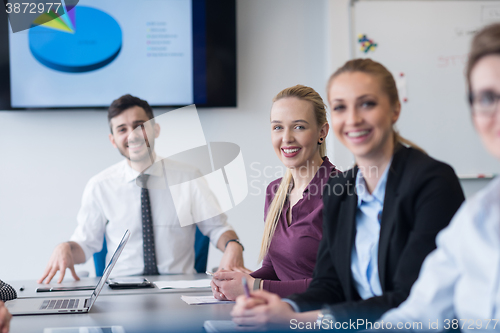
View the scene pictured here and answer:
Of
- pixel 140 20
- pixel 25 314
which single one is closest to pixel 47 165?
pixel 140 20

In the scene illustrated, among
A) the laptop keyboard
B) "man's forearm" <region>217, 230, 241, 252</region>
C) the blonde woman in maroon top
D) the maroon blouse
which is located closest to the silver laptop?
the laptop keyboard

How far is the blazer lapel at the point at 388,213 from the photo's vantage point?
3.62ft

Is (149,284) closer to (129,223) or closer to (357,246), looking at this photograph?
(129,223)

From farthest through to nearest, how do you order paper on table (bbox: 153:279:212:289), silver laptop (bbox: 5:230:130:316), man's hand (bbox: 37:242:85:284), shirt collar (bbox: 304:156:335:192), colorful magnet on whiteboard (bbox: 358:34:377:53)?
colorful magnet on whiteboard (bbox: 358:34:377:53) < man's hand (bbox: 37:242:85:284) < paper on table (bbox: 153:279:212:289) < shirt collar (bbox: 304:156:335:192) < silver laptop (bbox: 5:230:130:316)

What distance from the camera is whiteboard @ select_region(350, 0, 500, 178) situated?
2.97 metres

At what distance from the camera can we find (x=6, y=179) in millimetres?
2912

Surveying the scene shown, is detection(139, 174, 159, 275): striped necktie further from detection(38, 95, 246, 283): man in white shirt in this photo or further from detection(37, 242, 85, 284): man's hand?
detection(37, 242, 85, 284): man's hand

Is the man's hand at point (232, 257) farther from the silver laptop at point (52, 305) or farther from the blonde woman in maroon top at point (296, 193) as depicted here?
the silver laptop at point (52, 305)

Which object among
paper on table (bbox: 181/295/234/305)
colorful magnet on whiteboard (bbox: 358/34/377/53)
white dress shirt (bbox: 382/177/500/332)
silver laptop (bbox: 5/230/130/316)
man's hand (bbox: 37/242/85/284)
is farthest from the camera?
colorful magnet on whiteboard (bbox: 358/34/377/53)

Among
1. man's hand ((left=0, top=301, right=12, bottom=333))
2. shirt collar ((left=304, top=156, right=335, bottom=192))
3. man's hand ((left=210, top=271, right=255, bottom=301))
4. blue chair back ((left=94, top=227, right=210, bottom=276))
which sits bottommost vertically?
blue chair back ((left=94, top=227, right=210, bottom=276))

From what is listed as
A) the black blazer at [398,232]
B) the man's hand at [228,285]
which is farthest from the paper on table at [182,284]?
the black blazer at [398,232]

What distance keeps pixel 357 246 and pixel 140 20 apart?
2.24 m

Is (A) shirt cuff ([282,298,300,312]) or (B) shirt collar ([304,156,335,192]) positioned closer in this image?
(A) shirt cuff ([282,298,300,312])

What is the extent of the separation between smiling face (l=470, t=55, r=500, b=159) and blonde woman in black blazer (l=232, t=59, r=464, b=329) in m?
0.30
